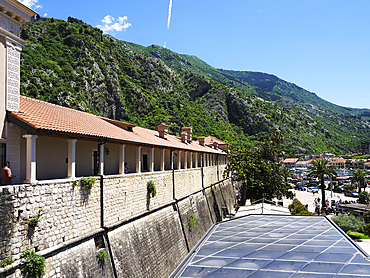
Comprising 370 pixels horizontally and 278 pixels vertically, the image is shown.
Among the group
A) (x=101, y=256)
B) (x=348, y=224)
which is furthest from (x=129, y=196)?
(x=348, y=224)

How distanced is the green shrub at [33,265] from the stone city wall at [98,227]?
23 centimetres

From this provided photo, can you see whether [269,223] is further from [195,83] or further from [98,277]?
[195,83]

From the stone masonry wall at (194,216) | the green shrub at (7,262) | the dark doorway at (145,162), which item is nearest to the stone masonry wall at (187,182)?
the stone masonry wall at (194,216)

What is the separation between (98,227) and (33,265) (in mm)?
4332

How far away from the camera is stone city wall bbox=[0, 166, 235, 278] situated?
913 cm

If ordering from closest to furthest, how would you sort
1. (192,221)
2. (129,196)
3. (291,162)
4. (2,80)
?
(2,80)
(129,196)
(192,221)
(291,162)

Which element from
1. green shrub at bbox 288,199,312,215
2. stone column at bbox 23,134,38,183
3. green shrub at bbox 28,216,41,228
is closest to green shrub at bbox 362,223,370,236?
green shrub at bbox 288,199,312,215

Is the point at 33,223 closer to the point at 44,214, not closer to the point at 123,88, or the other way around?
the point at 44,214

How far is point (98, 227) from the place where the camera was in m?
13.4

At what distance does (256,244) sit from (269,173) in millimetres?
27312

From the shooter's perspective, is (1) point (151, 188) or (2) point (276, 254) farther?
(1) point (151, 188)

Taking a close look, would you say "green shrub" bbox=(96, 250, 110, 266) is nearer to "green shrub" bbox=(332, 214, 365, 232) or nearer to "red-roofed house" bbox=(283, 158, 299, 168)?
"green shrub" bbox=(332, 214, 365, 232)

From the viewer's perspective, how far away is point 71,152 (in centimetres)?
1255

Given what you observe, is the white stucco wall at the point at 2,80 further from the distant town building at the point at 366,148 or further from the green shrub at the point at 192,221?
the distant town building at the point at 366,148
